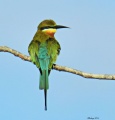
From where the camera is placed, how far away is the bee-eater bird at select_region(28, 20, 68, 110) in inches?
65.3

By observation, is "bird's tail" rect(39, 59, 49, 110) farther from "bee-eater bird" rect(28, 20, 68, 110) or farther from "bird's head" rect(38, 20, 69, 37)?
"bird's head" rect(38, 20, 69, 37)

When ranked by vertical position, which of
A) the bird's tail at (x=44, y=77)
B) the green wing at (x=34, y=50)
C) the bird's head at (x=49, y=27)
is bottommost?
the bird's tail at (x=44, y=77)

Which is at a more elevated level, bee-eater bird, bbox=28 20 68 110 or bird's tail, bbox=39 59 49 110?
bee-eater bird, bbox=28 20 68 110

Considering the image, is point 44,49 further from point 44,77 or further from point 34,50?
point 44,77

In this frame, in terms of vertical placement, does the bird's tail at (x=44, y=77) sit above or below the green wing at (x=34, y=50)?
below

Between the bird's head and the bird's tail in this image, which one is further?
the bird's head

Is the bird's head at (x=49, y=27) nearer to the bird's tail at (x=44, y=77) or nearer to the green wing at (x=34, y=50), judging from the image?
the green wing at (x=34, y=50)

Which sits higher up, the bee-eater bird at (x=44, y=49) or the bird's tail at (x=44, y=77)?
the bee-eater bird at (x=44, y=49)

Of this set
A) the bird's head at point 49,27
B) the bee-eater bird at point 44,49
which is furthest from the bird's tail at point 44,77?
the bird's head at point 49,27

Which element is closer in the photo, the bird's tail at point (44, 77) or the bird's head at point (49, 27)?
the bird's tail at point (44, 77)

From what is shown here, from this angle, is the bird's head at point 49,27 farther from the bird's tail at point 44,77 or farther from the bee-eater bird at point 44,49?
the bird's tail at point 44,77

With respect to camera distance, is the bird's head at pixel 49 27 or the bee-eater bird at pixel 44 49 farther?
the bird's head at pixel 49 27

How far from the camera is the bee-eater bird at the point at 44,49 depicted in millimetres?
1659

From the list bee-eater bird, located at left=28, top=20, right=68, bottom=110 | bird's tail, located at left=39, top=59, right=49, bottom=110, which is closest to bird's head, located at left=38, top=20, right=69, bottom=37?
bee-eater bird, located at left=28, top=20, right=68, bottom=110
